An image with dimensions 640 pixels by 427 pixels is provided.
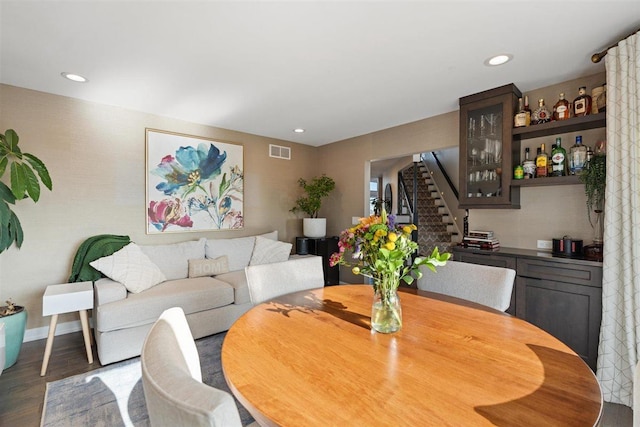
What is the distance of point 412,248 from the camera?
130 centimetres

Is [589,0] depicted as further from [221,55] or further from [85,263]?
[85,263]

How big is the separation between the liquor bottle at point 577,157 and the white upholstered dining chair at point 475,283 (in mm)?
1434

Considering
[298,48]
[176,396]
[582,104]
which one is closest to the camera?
[176,396]

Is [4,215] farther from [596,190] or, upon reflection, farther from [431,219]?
[431,219]

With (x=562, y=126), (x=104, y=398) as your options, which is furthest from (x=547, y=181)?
(x=104, y=398)

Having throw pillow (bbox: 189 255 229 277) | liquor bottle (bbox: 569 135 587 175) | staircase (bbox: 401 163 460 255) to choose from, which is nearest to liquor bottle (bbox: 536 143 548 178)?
liquor bottle (bbox: 569 135 587 175)

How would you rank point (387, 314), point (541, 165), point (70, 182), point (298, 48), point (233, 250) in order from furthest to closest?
point (233, 250) < point (70, 182) < point (541, 165) < point (298, 48) < point (387, 314)

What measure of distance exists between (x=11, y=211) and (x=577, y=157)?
189 inches

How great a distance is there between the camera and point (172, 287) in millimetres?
2973

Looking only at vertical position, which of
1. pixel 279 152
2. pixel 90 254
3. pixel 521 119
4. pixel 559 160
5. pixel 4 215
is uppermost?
pixel 279 152

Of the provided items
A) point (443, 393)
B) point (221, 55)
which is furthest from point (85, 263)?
point (443, 393)

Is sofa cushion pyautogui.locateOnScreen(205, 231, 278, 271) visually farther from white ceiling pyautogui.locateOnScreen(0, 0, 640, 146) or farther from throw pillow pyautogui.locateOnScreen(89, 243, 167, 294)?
white ceiling pyautogui.locateOnScreen(0, 0, 640, 146)

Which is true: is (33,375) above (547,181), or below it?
below

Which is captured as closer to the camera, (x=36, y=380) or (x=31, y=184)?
(x=36, y=380)
